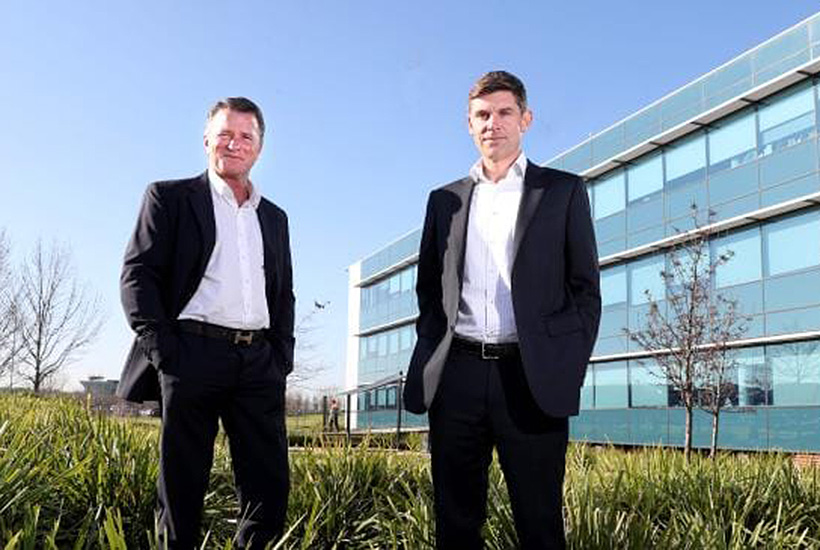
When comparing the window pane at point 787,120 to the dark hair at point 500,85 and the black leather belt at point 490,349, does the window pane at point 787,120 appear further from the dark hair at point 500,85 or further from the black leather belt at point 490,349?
the black leather belt at point 490,349

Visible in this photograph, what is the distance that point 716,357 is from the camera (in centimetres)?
1673

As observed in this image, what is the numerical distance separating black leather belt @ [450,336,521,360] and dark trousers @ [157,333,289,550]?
3.02 ft

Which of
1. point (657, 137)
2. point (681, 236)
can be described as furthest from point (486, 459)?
point (657, 137)

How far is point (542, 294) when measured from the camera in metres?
2.87

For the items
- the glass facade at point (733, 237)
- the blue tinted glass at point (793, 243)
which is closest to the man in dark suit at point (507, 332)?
the glass facade at point (733, 237)

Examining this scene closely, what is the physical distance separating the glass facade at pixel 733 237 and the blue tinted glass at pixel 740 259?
3 cm

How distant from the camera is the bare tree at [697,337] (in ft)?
49.8

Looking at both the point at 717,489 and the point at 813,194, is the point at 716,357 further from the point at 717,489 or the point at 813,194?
the point at 717,489

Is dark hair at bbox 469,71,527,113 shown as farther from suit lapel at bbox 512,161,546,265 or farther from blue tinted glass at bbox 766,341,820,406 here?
blue tinted glass at bbox 766,341,820,406

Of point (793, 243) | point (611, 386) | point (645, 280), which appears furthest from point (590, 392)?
point (793, 243)

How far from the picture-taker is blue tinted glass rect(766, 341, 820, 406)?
1692cm

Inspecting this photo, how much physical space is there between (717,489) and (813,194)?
13970 mm

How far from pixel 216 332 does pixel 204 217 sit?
504 mm

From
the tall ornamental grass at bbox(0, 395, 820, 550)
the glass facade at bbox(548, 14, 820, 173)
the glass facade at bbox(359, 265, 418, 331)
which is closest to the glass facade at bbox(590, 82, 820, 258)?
the glass facade at bbox(548, 14, 820, 173)
